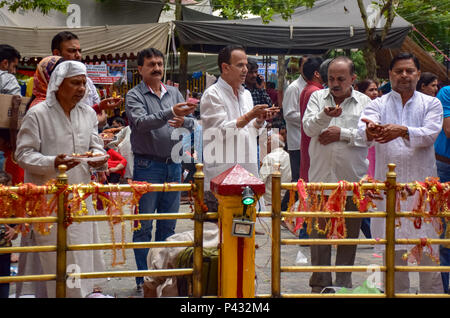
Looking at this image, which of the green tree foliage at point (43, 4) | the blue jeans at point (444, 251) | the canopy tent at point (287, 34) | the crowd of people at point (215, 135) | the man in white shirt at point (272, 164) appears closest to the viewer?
the crowd of people at point (215, 135)

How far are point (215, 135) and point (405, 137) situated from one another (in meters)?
1.49

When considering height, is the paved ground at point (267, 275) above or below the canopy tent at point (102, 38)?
below

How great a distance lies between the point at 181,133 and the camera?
5.24 metres

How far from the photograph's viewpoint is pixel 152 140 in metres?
5.05

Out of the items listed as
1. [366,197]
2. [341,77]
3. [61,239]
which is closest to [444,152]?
[341,77]

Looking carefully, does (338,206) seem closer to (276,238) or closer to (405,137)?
(276,238)

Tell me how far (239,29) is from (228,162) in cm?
702

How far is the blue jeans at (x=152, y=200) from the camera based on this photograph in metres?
5.00

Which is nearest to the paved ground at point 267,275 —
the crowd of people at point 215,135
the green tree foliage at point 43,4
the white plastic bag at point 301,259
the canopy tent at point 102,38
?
the white plastic bag at point 301,259

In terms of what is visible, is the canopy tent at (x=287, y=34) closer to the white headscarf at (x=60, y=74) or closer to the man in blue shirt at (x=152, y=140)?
the man in blue shirt at (x=152, y=140)

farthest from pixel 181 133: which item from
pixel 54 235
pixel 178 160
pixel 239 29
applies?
pixel 239 29
